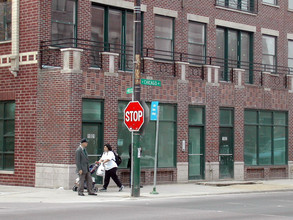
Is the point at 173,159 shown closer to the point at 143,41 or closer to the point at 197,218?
the point at 143,41

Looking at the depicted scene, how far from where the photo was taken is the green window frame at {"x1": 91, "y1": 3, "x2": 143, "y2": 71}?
25.2 metres

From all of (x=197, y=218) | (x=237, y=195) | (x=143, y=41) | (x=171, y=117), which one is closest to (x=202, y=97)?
(x=171, y=117)

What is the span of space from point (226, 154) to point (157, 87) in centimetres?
510

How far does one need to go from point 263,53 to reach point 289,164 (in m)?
5.60

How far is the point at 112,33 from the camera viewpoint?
2591cm

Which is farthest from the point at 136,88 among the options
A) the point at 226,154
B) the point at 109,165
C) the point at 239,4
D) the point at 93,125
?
the point at 239,4

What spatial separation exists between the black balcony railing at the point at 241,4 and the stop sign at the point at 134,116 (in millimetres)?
10843

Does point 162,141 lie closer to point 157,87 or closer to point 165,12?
point 157,87

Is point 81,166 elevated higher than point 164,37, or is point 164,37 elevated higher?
point 164,37

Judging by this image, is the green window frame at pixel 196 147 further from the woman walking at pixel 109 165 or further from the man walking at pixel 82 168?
the man walking at pixel 82 168

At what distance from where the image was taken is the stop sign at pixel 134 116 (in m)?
20.3

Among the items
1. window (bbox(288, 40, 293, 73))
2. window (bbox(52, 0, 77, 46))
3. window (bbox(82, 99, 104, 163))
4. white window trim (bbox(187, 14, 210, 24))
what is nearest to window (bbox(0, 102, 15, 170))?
window (bbox(82, 99, 104, 163))

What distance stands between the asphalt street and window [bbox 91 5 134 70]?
7068 millimetres

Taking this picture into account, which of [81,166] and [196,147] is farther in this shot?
[196,147]
